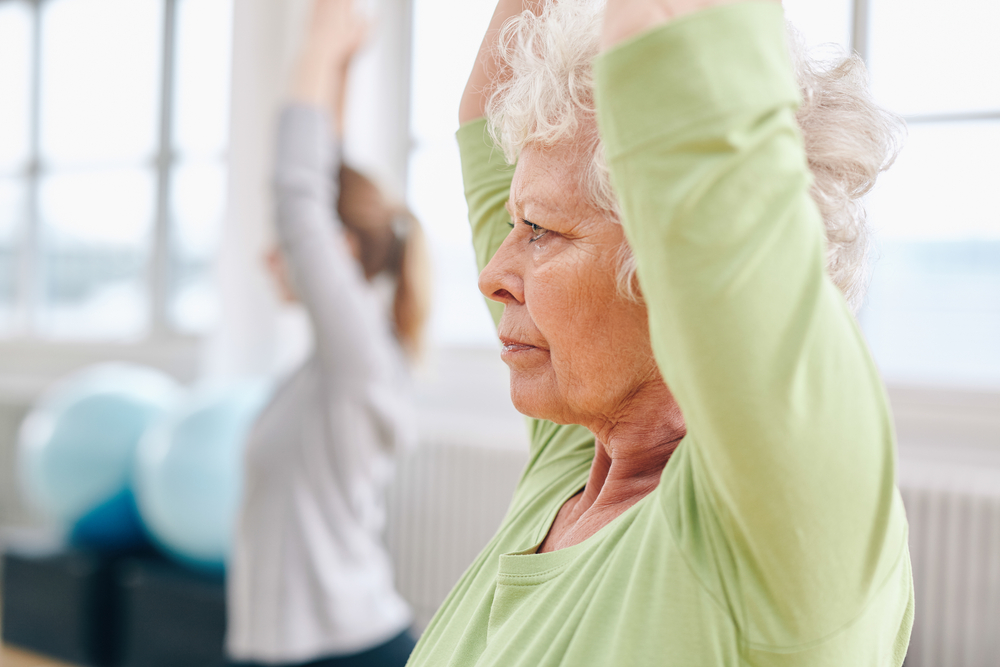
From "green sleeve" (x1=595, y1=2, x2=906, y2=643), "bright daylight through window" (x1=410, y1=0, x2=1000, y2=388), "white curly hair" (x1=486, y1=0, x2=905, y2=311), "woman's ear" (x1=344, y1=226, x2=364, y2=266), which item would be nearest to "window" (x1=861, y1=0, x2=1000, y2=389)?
"bright daylight through window" (x1=410, y1=0, x2=1000, y2=388)

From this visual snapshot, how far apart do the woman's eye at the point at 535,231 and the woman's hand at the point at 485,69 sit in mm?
247

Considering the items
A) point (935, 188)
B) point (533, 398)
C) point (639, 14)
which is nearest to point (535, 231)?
point (533, 398)

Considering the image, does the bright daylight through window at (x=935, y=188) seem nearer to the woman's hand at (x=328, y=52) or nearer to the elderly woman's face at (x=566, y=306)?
the woman's hand at (x=328, y=52)

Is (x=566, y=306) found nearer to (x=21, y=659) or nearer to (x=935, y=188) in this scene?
(x=935, y=188)

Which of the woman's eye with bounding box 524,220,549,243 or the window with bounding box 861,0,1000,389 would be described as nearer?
the woman's eye with bounding box 524,220,549,243

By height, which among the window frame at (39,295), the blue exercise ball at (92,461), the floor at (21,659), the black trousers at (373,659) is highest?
the window frame at (39,295)

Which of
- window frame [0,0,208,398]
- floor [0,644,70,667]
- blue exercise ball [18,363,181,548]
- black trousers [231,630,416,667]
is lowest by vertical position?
floor [0,644,70,667]

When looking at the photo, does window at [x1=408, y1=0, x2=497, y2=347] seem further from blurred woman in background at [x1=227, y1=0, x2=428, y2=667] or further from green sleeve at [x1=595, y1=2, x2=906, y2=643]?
green sleeve at [x1=595, y1=2, x2=906, y2=643]

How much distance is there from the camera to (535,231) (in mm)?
620

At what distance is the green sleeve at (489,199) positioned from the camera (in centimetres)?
83

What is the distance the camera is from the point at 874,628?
460mm

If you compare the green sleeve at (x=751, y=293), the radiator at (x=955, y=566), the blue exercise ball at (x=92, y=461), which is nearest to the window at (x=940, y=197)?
the radiator at (x=955, y=566)

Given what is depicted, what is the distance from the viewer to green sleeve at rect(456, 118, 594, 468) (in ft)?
2.74

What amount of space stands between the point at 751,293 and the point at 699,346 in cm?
3
